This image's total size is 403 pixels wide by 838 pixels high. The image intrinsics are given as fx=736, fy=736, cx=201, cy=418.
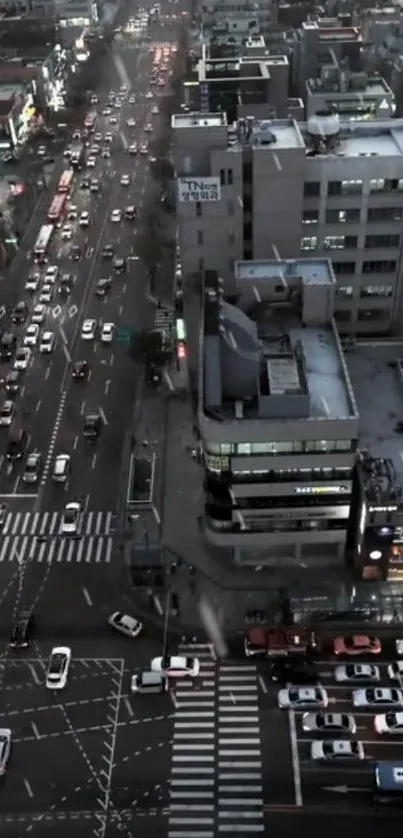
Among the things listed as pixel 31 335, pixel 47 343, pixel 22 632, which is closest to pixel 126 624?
pixel 22 632

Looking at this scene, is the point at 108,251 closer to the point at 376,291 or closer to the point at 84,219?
the point at 84,219

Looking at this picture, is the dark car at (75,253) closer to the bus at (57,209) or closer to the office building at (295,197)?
the bus at (57,209)

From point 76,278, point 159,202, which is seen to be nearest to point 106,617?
point 76,278

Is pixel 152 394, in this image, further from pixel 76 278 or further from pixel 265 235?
pixel 76 278

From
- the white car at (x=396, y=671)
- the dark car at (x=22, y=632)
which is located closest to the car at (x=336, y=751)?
the white car at (x=396, y=671)

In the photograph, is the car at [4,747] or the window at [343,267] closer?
the car at [4,747]

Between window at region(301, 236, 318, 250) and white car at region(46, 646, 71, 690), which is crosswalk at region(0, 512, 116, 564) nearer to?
white car at region(46, 646, 71, 690)
